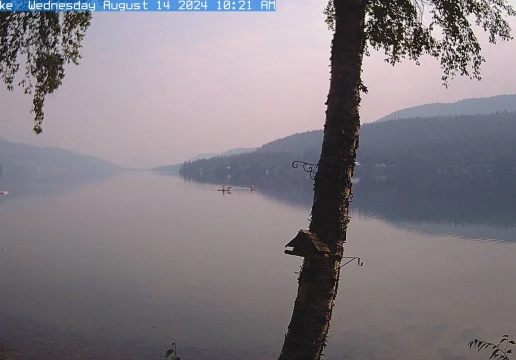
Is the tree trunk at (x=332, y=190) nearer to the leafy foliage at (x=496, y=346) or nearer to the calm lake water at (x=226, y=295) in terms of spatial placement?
the leafy foliage at (x=496, y=346)

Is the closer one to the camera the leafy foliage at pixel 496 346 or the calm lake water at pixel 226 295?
the leafy foliage at pixel 496 346

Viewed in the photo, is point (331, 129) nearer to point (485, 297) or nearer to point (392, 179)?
point (485, 297)

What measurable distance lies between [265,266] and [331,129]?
24471 mm

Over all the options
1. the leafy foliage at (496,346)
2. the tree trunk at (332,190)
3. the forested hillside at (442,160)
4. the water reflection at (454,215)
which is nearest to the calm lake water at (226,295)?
the leafy foliage at (496,346)

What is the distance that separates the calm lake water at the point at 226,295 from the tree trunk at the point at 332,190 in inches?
458

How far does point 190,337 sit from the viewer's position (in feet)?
51.6

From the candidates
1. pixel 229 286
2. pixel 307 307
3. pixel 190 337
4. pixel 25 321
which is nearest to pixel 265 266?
pixel 229 286

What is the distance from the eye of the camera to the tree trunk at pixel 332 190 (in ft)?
11.8

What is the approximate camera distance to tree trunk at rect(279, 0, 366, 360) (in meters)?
3.59

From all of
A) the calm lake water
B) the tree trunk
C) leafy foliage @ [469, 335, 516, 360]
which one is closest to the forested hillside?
the calm lake water

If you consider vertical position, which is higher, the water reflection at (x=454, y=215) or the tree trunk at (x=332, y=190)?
the tree trunk at (x=332, y=190)

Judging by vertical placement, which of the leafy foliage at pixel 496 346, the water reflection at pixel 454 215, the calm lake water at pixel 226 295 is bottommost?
the calm lake water at pixel 226 295

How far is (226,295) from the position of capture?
68.8 ft

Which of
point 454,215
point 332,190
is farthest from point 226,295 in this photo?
point 454,215
